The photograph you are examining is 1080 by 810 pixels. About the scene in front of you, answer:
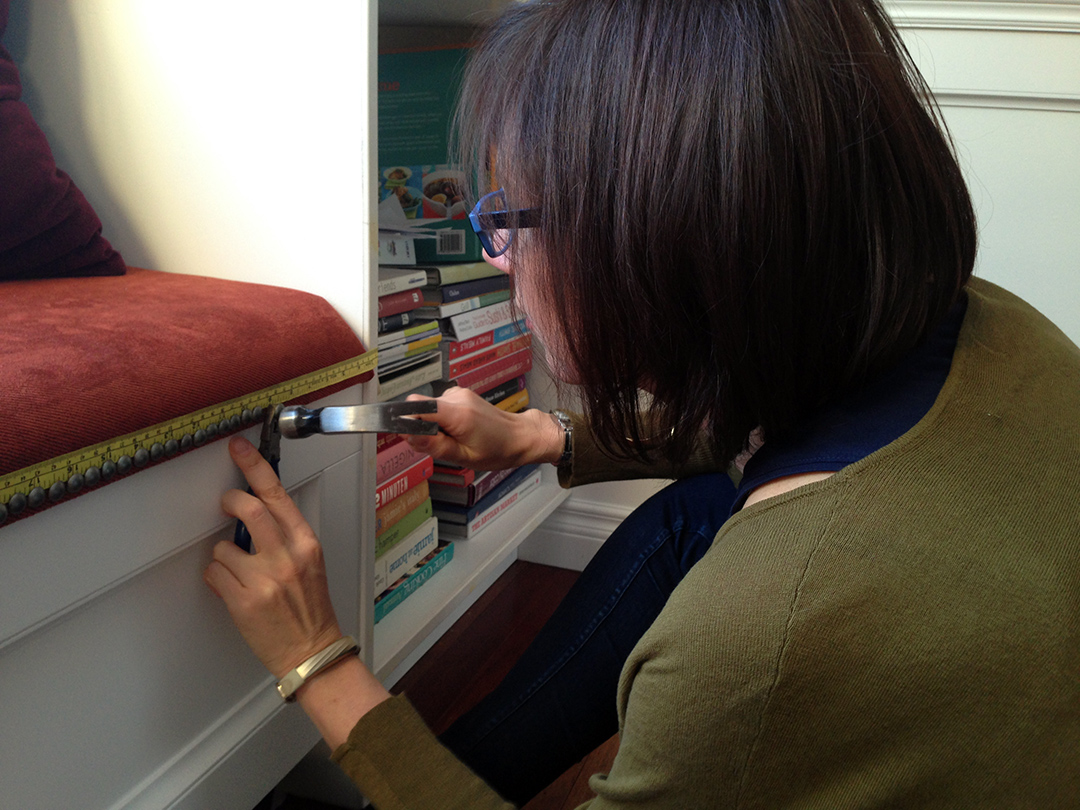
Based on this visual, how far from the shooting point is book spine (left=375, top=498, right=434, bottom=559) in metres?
0.96

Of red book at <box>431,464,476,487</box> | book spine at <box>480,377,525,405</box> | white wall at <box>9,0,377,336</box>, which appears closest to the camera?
white wall at <box>9,0,377,336</box>

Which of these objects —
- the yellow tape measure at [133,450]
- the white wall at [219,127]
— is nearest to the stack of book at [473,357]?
the white wall at [219,127]

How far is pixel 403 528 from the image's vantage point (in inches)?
39.7

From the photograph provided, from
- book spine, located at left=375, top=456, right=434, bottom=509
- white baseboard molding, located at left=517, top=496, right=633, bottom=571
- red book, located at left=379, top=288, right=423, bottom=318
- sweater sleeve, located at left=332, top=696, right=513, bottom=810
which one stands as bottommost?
white baseboard molding, located at left=517, top=496, right=633, bottom=571

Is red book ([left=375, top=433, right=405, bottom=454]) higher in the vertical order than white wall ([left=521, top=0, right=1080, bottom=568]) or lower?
lower

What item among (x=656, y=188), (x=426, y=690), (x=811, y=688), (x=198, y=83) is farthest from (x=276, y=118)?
(x=426, y=690)

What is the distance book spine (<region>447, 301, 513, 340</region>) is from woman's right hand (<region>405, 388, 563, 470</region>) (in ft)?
0.76

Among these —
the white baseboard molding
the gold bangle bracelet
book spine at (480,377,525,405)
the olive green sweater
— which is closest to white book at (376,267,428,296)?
book spine at (480,377,525,405)

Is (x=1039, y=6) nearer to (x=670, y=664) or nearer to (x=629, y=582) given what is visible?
(x=629, y=582)

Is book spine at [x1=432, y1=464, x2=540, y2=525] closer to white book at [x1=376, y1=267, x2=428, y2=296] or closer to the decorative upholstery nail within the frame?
white book at [x1=376, y1=267, x2=428, y2=296]

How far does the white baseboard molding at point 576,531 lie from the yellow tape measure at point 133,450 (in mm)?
1004

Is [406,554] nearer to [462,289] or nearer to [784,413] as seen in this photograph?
[462,289]

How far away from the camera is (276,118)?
0.68m

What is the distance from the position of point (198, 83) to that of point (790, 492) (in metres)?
0.63
